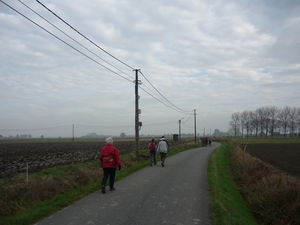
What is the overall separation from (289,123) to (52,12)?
13229cm

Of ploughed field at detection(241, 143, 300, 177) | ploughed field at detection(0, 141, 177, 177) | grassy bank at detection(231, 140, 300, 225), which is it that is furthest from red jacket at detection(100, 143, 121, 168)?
ploughed field at detection(241, 143, 300, 177)

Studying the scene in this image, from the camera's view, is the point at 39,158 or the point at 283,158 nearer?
the point at 39,158

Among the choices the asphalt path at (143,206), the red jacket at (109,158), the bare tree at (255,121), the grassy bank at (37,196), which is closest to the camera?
the asphalt path at (143,206)

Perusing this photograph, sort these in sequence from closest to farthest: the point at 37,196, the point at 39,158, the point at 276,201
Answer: the point at 37,196, the point at 276,201, the point at 39,158

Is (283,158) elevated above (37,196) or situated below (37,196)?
below

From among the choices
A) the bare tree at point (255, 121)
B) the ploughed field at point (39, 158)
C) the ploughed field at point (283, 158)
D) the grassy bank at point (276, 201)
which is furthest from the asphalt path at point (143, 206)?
the bare tree at point (255, 121)

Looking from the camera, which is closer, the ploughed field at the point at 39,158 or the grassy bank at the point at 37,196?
the grassy bank at the point at 37,196

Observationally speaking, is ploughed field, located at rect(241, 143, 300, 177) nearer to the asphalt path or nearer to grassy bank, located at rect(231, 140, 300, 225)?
grassy bank, located at rect(231, 140, 300, 225)

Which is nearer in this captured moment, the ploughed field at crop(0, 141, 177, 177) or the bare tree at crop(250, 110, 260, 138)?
the ploughed field at crop(0, 141, 177, 177)

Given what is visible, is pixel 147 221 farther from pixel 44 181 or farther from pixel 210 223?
pixel 44 181

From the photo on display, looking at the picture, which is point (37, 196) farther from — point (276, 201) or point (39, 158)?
point (39, 158)

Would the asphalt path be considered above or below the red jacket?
below

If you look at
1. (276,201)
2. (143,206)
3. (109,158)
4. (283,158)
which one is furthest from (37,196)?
(283,158)

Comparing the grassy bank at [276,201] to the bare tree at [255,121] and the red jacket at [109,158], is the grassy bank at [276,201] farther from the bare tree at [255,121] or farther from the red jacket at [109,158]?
the bare tree at [255,121]
